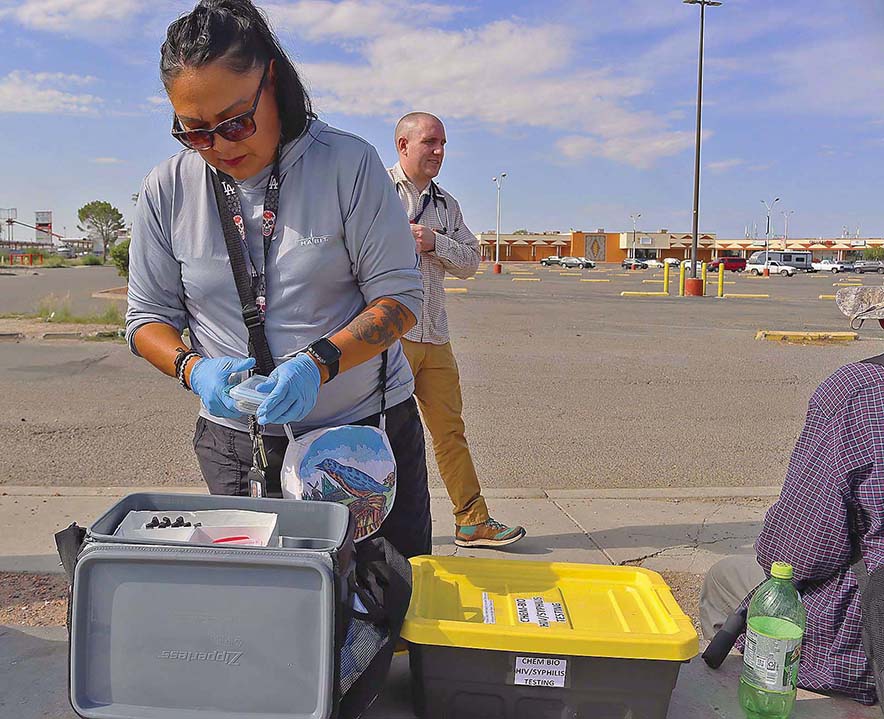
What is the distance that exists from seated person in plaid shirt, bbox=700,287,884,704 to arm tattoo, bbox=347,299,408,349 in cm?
113

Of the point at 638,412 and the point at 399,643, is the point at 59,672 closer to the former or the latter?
the point at 399,643

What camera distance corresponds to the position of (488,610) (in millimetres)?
2316

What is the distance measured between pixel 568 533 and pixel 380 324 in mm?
2455

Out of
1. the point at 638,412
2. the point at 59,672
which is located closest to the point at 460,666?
the point at 59,672

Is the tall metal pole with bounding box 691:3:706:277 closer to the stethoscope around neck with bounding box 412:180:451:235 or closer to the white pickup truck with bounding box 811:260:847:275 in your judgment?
the stethoscope around neck with bounding box 412:180:451:235

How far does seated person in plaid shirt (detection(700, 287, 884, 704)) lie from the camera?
7.06ft

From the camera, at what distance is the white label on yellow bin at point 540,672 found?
6.90 ft

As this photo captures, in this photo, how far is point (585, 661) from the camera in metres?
2.09

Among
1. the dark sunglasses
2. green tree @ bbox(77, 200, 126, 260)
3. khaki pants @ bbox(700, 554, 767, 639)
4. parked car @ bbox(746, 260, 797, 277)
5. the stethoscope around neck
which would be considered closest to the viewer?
the dark sunglasses

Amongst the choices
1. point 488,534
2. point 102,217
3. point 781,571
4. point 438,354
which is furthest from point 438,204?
point 102,217

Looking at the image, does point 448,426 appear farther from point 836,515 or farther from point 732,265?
point 732,265

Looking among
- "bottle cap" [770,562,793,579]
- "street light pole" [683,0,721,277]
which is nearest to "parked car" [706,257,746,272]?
"street light pole" [683,0,721,277]

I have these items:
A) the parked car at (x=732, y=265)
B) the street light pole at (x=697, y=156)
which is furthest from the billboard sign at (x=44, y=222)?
the street light pole at (x=697, y=156)

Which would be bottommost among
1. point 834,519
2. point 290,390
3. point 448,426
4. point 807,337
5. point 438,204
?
point 807,337
